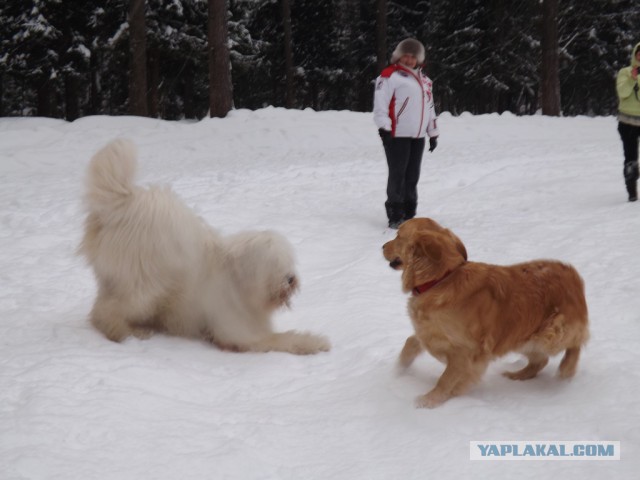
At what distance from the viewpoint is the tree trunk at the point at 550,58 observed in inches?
746

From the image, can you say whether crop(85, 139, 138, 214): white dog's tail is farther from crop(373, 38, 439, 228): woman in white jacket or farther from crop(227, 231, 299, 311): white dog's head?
crop(373, 38, 439, 228): woman in white jacket

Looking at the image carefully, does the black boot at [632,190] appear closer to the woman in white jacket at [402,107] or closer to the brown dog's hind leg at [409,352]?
the woman in white jacket at [402,107]

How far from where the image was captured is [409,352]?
3.52 metres

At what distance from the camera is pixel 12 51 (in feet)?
65.5

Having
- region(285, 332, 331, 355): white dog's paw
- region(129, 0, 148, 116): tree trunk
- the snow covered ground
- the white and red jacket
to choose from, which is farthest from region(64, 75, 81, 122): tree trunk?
region(285, 332, 331, 355): white dog's paw

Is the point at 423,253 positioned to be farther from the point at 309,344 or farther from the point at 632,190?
the point at 632,190

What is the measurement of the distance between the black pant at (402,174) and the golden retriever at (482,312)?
3898mm

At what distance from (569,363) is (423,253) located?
1.00 meters

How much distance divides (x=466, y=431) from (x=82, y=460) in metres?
1.75

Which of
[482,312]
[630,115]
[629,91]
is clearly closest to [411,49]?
[629,91]

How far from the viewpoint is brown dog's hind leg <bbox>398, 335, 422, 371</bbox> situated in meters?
3.49

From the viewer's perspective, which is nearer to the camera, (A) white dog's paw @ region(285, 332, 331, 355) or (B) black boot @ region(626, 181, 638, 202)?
(A) white dog's paw @ region(285, 332, 331, 355)

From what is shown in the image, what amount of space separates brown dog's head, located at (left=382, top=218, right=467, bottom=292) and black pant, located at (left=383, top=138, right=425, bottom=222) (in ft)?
12.2

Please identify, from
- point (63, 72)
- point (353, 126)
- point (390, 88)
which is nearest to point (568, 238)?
point (390, 88)
